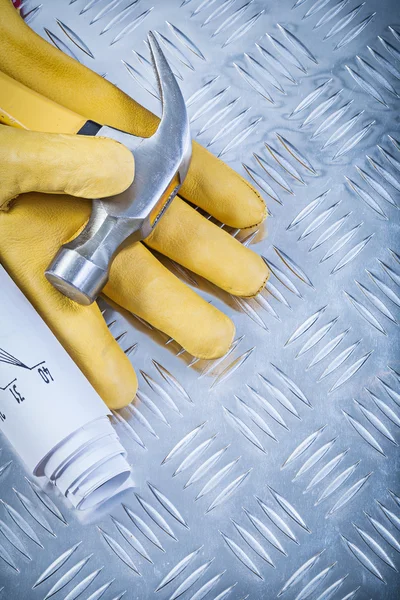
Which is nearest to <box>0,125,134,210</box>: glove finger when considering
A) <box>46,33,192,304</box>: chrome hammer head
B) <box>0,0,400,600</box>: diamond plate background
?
<box>46,33,192,304</box>: chrome hammer head

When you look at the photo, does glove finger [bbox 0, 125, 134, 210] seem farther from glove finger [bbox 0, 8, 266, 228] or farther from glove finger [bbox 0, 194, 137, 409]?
glove finger [bbox 0, 8, 266, 228]

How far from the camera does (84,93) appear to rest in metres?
0.99

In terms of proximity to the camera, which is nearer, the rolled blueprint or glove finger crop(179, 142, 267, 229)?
the rolled blueprint

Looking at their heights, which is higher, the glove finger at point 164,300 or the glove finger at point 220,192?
the glove finger at point 220,192

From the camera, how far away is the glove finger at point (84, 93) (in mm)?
985

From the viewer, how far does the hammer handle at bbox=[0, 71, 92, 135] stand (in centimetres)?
90

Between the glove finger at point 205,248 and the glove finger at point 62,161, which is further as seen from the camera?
the glove finger at point 205,248

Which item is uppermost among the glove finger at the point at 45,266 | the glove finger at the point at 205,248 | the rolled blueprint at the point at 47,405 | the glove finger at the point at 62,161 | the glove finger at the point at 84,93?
the glove finger at the point at 84,93

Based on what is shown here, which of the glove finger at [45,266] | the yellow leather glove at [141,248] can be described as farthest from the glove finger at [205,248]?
the glove finger at [45,266]

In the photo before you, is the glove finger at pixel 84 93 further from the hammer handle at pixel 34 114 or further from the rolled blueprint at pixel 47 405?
the rolled blueprint at pixel 47 405

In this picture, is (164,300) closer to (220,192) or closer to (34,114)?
(220,192)

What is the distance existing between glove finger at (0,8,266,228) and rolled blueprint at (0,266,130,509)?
32 cm

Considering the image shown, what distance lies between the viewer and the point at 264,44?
119cm

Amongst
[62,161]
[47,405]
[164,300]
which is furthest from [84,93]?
[47,405]
